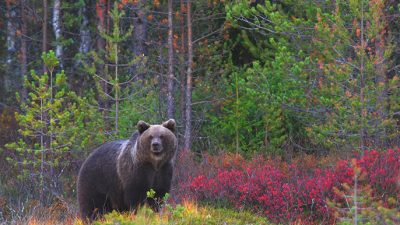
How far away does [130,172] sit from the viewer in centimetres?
854

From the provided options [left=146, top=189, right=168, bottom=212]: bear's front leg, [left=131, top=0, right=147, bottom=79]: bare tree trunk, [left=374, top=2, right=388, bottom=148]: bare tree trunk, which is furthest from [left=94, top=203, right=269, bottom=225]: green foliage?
[left=131, top=0, right=147, bottom=79]: bare tree trunk

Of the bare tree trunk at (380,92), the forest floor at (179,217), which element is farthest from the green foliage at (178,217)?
the bare tree trunk at (380,92)

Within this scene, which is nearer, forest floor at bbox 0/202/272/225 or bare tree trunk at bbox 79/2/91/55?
forest floor at bbox 0/202/272/225

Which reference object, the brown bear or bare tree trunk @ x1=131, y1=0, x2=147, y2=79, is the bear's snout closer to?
the brown bear

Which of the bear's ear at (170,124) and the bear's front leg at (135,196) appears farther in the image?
the bear's ear at (170,124)

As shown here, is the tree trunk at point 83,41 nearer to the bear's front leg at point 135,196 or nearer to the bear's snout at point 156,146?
the bear's front leg at point 135,196

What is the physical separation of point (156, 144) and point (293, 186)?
282cm

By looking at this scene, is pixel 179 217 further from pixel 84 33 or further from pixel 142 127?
pixel 84 33

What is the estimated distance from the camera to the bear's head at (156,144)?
8.38 metres

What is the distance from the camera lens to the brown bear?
845 centimetres

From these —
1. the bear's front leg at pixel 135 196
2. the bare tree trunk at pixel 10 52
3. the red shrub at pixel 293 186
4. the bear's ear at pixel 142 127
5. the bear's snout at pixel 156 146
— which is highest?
the bare tree trunk at pixel 10 52

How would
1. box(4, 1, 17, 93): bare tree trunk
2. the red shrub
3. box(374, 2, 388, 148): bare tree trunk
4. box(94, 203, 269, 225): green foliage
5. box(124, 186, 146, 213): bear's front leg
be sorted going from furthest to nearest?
box(4, 1, 17, 93): bare tree trunk → box(374, 2, 388, 148): bare tree trunk → the red shrub → box(124, 186, 146, 213): bear's front leg → box(94, 203, 269, 225): green foliage

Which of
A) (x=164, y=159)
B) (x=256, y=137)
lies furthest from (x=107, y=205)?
(x=256, y=137)

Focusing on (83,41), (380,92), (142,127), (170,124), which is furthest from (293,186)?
(83,41)
